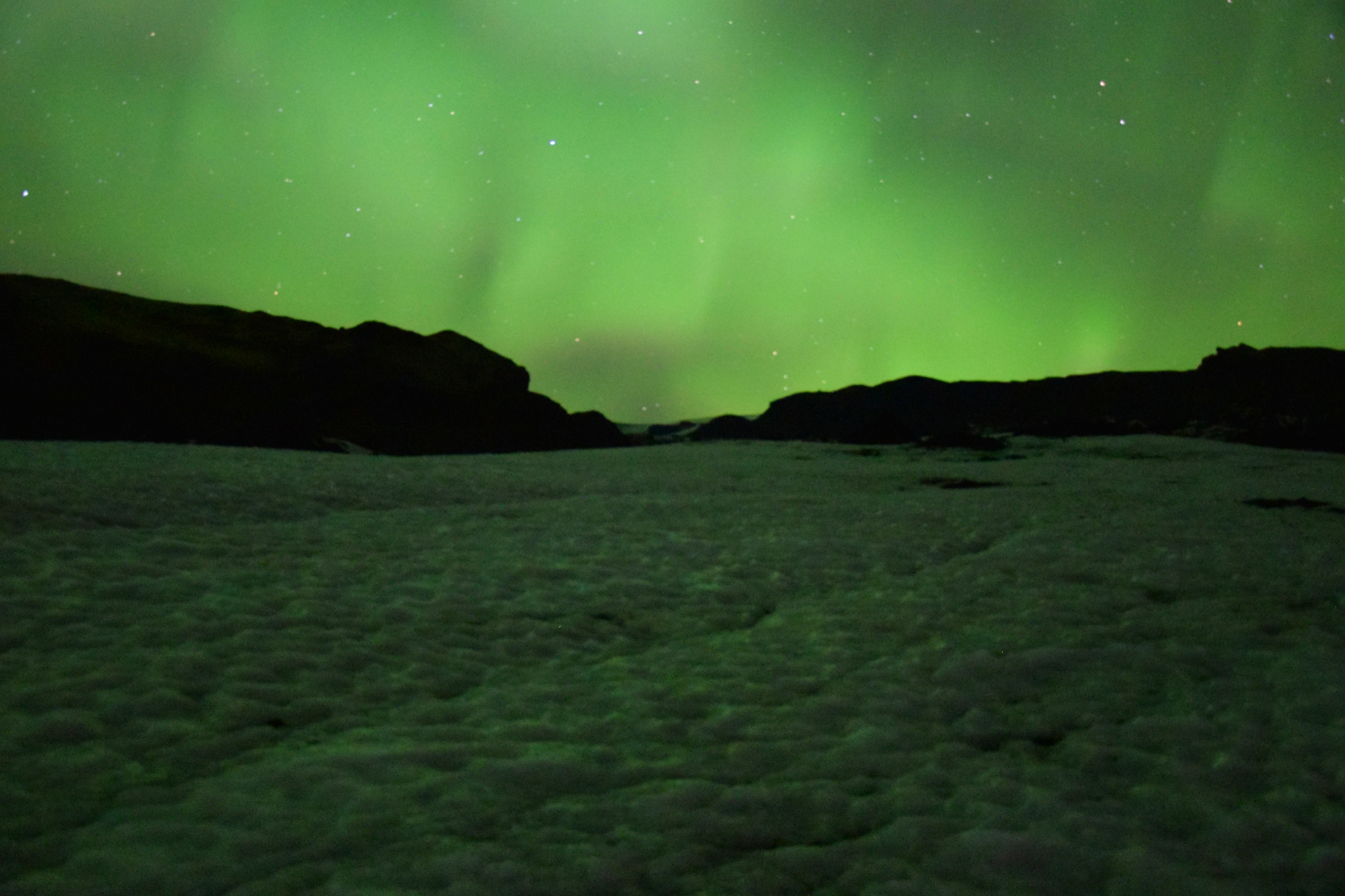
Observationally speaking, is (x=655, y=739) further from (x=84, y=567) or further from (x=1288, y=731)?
(x=84, y=567)

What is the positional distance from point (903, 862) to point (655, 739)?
3.81 ft

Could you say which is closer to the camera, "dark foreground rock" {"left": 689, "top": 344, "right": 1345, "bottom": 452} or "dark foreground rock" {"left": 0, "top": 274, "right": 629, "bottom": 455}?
"dark foreground rock" {"left": 0, "top": 274, "right": 629, "bottom": 455}

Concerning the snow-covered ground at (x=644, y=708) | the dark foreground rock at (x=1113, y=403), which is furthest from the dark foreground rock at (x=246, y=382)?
the dark foreground rock at (x=1113, y=403)

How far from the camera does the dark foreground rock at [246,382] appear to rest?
101 ft

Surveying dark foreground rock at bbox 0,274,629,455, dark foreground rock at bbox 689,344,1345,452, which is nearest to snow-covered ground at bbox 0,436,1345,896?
dark foreground rock at bbox 0,274,629,455

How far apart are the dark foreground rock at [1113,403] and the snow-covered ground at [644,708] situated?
31097 mm

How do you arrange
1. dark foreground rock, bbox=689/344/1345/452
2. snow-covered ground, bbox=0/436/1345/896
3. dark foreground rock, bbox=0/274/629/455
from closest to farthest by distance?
snow-covered ground, bbox=0/436/1345/896
dark foreground rock, bbox=0/274/629/455
dark foreground rock, bbox=689/344/1345/452

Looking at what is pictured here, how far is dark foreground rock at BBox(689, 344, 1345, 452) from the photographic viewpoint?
44.8 meters

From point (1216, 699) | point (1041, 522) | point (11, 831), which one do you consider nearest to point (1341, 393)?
point (1041, 522)

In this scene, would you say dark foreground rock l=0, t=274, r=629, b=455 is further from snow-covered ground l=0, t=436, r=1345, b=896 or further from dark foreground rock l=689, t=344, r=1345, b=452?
dark foreground rock l=689, t=344, r=1345, b=452

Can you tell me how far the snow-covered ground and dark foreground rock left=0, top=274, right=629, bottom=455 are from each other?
66.5 ft

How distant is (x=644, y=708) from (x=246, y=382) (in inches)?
1517

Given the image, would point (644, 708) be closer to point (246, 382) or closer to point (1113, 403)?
point (246, 382)

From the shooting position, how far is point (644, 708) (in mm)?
3652
